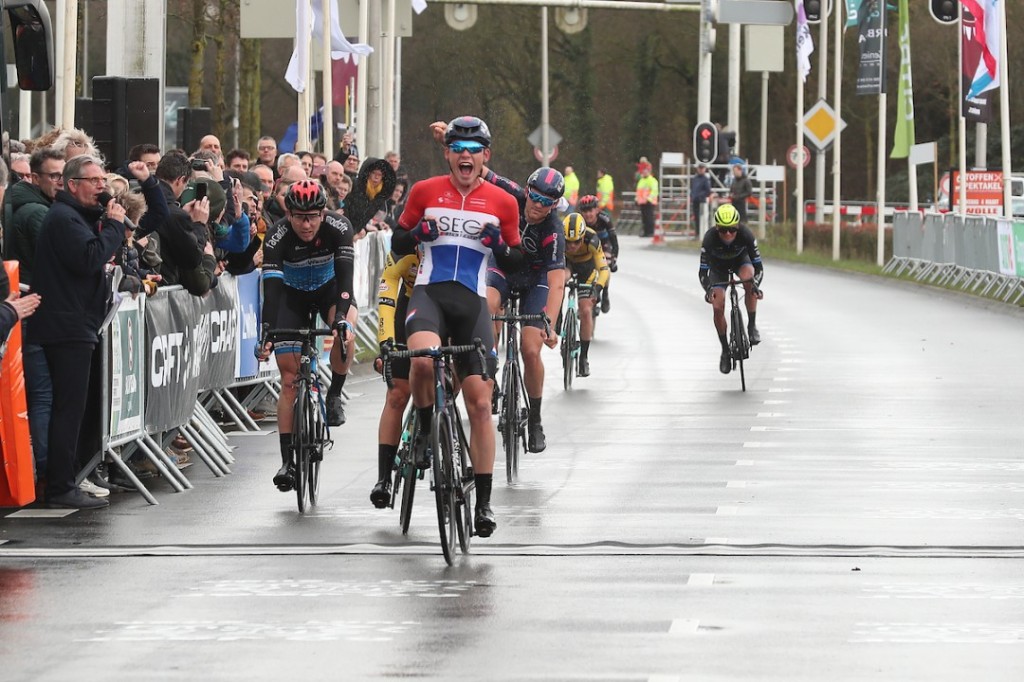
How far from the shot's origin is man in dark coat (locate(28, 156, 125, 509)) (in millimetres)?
12219

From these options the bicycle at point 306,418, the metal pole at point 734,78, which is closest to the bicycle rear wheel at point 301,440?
the bicycle at point 306,418

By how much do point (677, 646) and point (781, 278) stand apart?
116 ft

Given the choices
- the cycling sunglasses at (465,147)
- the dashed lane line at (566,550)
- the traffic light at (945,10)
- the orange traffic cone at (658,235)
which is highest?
the traffic light at (945,10)

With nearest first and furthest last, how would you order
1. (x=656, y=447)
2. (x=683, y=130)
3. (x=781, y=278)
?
(x=656, y=447), (x=781, y=278), (x=683, y=130)

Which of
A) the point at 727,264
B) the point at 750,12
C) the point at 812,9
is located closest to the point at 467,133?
the point at 727,264

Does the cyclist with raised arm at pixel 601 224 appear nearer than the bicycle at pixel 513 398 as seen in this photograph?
No

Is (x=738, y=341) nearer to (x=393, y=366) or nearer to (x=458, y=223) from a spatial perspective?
(x=393, y=366)

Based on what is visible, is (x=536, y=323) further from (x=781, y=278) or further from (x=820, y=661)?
(x=781, y=278)

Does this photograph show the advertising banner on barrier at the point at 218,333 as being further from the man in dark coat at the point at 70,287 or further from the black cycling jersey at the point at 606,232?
the black cycling jersey at the point at 606,232

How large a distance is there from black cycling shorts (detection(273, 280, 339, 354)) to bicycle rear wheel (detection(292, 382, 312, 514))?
19.8 inches

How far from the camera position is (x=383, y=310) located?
12555mm

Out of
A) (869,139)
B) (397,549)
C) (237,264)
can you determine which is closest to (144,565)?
(397,549)

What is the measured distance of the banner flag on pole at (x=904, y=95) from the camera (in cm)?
4450

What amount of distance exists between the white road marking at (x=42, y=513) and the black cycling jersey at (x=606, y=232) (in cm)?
1326
